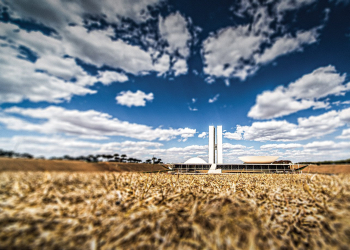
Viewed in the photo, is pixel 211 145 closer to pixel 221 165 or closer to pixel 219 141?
pixel 219 141

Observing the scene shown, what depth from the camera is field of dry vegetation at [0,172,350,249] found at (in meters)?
1.79

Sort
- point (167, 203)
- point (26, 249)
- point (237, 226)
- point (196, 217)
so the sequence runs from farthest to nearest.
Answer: point (167, 203) < point (196, 217) < point (237, 226) < point (26, 249)

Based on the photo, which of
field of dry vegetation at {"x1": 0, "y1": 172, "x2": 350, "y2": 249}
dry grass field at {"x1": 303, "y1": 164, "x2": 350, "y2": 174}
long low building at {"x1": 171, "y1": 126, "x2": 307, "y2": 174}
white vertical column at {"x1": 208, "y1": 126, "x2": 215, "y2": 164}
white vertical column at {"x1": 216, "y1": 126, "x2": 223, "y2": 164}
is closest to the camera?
field of dry vegetation at {"x1": 0, "y1": 172, "x2": 350, "y2": 249}

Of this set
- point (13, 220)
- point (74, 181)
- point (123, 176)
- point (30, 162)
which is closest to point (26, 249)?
point (13, 220)

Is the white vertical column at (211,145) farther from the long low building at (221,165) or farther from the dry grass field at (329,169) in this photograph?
the dry grass field at (329,169)

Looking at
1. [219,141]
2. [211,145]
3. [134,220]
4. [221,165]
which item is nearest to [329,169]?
[134,220]

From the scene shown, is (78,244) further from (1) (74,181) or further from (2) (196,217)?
(2) (196,217)

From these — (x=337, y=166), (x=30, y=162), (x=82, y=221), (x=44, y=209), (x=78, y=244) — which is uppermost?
(x=337, y=166)

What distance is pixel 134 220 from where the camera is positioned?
2264 mm

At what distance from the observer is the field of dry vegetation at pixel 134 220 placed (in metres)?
1.79

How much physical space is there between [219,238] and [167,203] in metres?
1.20

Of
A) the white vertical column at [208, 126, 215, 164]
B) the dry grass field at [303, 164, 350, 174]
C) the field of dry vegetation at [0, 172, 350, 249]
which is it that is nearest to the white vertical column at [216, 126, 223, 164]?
the white vertical column at [208, 126, 215, 164]

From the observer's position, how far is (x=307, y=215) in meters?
3.17

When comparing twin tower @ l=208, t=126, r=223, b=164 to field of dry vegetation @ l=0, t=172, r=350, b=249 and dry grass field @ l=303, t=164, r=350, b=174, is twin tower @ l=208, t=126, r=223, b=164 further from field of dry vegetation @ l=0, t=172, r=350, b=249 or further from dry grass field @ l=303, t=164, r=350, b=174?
field of dry vegetation @ l=0, t=172, r=350, b=249
